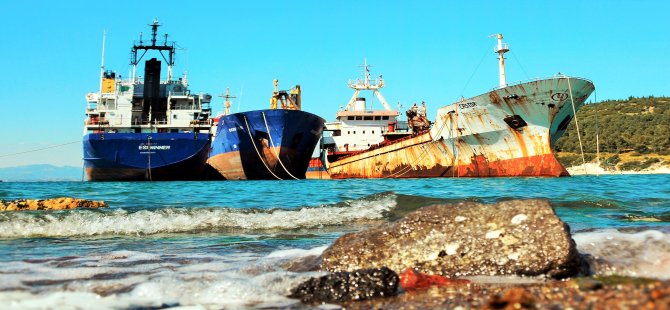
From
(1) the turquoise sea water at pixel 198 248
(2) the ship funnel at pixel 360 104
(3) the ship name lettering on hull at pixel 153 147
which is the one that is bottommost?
(1) the turquoise sea water at pixel 198 248

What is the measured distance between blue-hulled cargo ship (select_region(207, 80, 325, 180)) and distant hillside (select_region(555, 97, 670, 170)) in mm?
38510

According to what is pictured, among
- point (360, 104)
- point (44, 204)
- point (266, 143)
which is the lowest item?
point (44, 204)

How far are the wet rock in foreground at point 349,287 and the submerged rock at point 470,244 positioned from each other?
59 centimetres

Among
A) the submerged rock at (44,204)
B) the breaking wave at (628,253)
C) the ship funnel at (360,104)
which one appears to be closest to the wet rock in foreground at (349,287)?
the breaking wave at (628,253)

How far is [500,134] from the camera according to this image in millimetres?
28000

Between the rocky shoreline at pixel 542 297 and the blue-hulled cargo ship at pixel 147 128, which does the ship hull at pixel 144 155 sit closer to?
the blue-hulled cargo ship at pixel 147 128

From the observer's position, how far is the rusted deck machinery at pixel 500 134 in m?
26.1

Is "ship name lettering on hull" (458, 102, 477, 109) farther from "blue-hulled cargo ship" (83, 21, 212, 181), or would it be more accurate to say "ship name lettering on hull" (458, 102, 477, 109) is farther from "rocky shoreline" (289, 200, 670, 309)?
"rocky shoreline" (289, 200, 670, 309)

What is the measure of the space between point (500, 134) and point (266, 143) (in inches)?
559

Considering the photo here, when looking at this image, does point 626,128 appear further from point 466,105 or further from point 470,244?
point 470,244

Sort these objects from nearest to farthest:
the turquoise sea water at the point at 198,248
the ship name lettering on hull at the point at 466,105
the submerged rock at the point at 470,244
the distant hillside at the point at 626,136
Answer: the turquoise sea water at the point at 198,248, the submerged rock at the point at 470,244, the ship name lettering on hull at the point at 466,105, the distant hillside at the point at 626,136

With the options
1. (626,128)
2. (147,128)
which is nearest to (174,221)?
(147,128)

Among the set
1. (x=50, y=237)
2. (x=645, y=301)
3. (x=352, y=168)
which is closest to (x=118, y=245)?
(x=50, y=237)

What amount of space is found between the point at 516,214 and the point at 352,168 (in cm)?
3306
